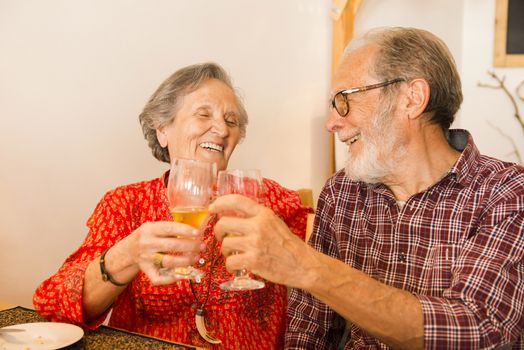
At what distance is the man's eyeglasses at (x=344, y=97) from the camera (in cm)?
173

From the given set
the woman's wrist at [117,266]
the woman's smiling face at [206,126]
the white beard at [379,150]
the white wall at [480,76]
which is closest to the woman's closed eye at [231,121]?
the woman's smiling face at [206,126]

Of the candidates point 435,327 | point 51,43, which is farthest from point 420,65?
point 51,43

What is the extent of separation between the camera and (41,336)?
1.31m

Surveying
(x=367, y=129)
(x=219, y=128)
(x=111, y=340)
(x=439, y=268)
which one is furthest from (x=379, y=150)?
(x=111, y=340)

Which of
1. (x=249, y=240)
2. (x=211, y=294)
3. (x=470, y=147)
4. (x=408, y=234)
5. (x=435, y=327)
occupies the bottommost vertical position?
(x=211, y=294)

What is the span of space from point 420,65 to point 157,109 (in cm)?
103

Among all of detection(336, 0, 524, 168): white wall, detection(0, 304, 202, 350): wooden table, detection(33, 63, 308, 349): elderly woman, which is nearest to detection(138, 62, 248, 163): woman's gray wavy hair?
detection(33, 63, 308, 349): elderly woman

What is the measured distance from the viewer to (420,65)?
1714mm

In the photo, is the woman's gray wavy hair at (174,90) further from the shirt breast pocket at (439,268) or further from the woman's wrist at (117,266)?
the shirt breast pocket at (439,268)

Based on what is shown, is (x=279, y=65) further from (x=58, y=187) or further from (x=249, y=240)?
(x=249, y=240)

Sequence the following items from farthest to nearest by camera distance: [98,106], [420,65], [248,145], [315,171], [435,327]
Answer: [315,171] → [248,145] → [98,106] → [420,65] → [435,327]

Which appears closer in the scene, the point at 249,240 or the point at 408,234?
the point at 249,240

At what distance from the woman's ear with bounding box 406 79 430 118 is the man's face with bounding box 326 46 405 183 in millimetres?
59

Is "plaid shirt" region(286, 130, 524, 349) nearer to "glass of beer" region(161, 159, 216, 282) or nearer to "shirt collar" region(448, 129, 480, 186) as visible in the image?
"shirt collar" region(448, 129, 480, 186)
